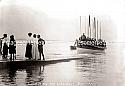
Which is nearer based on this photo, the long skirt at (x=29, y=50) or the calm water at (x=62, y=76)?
the calm water at (x=62, y=76)

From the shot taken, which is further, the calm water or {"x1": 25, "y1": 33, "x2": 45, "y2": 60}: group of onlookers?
{"x1": 25, "y1": 33, "x2": 45, "y2": 60}: group of onlookers

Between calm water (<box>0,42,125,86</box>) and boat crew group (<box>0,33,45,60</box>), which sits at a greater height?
boat crew group (<box>0,33,45,60</box>)

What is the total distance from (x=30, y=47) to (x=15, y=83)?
316cm

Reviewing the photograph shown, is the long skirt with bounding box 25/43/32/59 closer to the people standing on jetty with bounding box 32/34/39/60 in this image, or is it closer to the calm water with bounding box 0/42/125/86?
the people standing on jetty with bounding box 32/34/39/60

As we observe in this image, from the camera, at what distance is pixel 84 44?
73.2 ft

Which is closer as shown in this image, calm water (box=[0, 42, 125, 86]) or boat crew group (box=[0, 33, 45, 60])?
calm water (box=[0, 42, 125, 86])

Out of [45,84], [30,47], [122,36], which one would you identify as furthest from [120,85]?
[30,47]

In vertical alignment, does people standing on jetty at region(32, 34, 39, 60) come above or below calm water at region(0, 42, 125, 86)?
above

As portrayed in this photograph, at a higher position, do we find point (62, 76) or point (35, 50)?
point (35, 50)

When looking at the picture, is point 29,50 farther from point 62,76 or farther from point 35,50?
point 62,76

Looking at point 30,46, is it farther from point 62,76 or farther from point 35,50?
point 62,76

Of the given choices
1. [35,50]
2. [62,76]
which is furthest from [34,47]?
[62,76]

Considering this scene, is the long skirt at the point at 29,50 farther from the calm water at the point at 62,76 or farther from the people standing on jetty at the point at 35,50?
the calm water at the point at 62,76

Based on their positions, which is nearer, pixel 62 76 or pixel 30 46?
pixel 62 76
